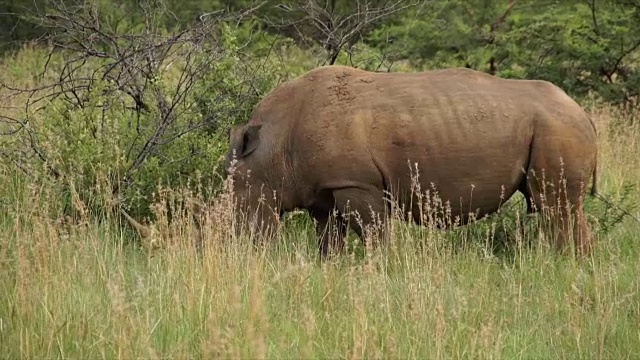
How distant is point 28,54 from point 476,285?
1437 centimetres

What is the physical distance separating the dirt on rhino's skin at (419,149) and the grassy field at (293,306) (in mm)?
438

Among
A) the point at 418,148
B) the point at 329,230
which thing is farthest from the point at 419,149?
the point at 329,230

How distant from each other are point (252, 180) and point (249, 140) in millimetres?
293

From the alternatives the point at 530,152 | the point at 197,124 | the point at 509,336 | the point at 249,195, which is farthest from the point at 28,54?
the point at 509,336

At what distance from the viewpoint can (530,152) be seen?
6.04 m

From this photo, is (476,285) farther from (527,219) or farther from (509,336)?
(527,219)

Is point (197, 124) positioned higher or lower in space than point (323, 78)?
lower

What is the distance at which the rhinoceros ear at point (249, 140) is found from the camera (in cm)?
623

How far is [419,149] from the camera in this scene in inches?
233

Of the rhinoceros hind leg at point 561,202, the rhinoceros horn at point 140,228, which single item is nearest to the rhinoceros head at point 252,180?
the rhinoceros horn at point 140,228

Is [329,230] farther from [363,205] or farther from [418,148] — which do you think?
[418,148]

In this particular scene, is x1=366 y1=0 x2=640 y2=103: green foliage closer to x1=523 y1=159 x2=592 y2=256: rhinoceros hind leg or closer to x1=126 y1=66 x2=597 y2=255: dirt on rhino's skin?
x1=126 y1=66 x2=597 y2=255: dirt on rhino's skin

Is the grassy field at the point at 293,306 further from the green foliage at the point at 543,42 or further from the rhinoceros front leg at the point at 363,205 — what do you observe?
the green foliage at the point at 543,42

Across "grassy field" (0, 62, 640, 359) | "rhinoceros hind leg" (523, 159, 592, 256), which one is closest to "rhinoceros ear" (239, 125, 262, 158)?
"grassy field" (0, 62, 640, 359)
